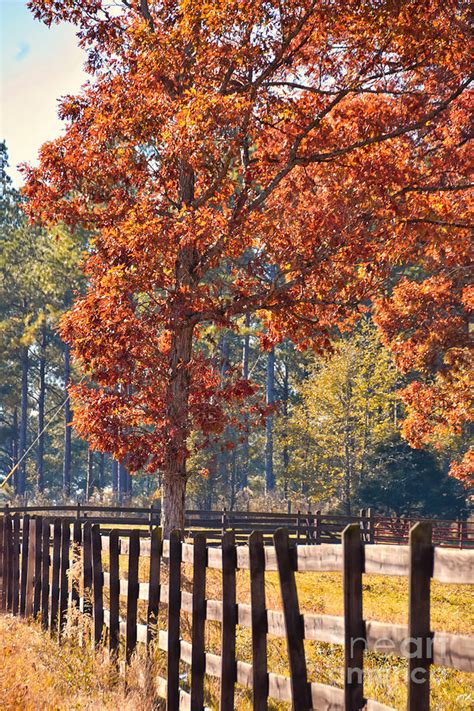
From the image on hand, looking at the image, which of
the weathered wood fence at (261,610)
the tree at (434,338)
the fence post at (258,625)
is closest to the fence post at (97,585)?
the weathered wood fence at (261,610)

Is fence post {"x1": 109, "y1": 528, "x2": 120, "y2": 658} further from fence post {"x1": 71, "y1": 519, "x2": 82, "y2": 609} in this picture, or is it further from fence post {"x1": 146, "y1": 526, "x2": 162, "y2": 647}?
fence post {"x1": 71, "y1": 519, "x2": 82, "y2": 609}

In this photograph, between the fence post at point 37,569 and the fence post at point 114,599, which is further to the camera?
the fence post at point 37,569

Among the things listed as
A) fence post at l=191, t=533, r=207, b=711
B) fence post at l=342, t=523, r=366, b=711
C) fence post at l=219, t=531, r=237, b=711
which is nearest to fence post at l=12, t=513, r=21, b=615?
fence post at l=191, t=533, r=207, b=711

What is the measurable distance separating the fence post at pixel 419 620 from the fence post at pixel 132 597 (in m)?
4.97

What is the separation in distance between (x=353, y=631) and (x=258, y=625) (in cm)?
143

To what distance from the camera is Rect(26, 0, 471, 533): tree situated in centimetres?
1534

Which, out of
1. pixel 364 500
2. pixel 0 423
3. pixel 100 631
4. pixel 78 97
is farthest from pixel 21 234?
pixel 100 631

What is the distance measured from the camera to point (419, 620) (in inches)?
219

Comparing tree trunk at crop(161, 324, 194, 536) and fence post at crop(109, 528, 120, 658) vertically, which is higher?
tree trunk at crop(161, 324, 194, 536)

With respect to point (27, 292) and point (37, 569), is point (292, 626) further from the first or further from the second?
point (27, 292)

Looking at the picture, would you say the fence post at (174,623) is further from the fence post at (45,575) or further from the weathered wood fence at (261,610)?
the fence post at (45,575)

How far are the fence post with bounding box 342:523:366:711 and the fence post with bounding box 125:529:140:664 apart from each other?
167 inches

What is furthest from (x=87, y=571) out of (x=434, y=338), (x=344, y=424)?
(x=344, y=424)

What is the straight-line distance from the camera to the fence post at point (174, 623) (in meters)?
8.79
